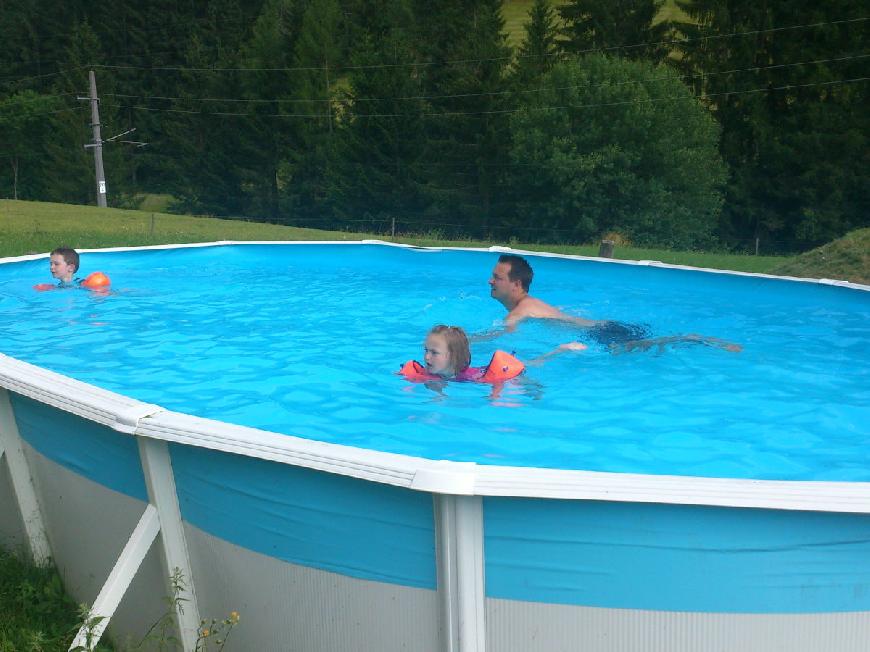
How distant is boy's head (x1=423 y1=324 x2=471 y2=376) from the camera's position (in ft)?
17.4

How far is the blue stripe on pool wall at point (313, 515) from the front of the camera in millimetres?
2758

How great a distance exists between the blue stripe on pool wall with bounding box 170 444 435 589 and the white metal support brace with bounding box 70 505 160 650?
7.9 inches

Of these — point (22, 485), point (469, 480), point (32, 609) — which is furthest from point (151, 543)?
point (469, 480)

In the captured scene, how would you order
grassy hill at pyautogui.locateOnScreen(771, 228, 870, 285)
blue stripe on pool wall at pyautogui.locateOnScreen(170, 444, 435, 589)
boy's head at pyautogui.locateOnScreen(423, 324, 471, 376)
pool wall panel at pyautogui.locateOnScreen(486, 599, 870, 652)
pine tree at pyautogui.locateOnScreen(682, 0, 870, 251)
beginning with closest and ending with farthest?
pool wall panel at pyautogui.locateOnScreen(486, 599, 870, 652)
blue stripe on pool wall at pyautogui.locateOnScreen(170, 444, 435, 589)
boy's head at pyautogui.locateOnScreen(423, 324, 471, 376)
grassy hill at pyautogui.locateOnScreen(771, 228, 870, 285)
pine tree at pyautogui.locateOnScreen(682, 0, 870, 251)

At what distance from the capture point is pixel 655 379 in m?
6.30

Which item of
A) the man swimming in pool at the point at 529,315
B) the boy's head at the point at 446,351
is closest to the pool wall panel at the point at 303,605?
the boy's head at the point at 446,351

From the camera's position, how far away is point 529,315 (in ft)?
24.3

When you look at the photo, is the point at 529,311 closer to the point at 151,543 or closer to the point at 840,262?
the point at 151,543

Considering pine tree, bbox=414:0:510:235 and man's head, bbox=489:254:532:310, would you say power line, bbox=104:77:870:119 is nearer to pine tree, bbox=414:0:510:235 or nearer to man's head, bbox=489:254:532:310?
pine tree, bbox=414:0:510:235

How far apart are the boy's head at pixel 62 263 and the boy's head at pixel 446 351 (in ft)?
17.5

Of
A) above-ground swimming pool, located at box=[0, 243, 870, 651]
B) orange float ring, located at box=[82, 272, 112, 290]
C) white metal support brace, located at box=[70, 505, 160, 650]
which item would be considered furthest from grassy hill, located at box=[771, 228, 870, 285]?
white metal support brace, located at box=[70, 505, 160, 650]

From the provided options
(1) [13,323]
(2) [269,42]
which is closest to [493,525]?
(1) [13,323]

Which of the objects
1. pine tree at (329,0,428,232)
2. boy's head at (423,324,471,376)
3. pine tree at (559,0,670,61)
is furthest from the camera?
pine tree at (559,0,670,61)

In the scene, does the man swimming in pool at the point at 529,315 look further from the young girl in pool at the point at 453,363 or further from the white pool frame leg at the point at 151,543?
the white pool frame leg at the point at 151,543
